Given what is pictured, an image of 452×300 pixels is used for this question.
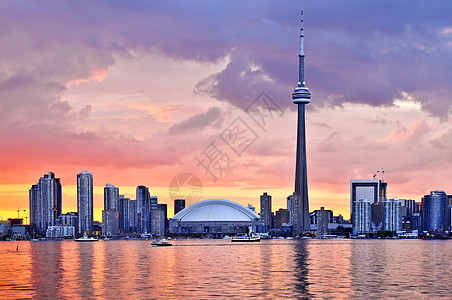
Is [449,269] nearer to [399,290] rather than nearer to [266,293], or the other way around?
[399,290]

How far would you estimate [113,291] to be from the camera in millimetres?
89812

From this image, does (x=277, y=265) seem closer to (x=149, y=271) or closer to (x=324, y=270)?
(x=324, y=270)

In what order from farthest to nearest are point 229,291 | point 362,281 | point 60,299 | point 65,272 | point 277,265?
point 277,265 < point 65,272 < point 362,281 < point 229,291 < point 60,299

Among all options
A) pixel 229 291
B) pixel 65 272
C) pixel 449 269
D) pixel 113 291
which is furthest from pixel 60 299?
pixel 449 269

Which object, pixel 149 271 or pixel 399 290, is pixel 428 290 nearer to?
pixel 399 290

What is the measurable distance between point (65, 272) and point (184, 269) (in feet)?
71.9

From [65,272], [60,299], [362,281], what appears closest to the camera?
[60,299]

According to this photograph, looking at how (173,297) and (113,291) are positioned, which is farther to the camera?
(113,291)

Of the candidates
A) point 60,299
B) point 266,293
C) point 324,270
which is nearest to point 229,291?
point 266,293

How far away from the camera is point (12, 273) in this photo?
125m

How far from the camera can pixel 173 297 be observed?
8281 centimetres

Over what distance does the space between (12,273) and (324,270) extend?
5684 centimetres

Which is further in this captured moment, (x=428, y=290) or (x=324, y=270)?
(x=324, y=270)

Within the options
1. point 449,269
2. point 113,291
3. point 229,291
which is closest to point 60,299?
point 113,291
